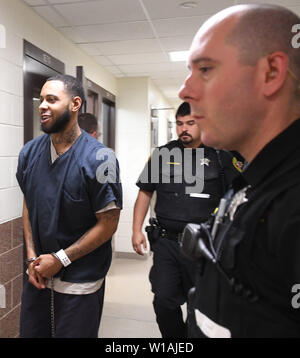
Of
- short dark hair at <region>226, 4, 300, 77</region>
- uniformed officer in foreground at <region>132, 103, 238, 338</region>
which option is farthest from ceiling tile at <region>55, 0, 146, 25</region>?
short dark hair at <region>226, 4, 300, 77</region>

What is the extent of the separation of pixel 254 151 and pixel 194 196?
1349 mm

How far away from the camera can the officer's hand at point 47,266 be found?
4.72 feet

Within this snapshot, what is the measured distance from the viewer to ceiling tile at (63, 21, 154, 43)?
267 centimetres

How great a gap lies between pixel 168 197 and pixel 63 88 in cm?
93

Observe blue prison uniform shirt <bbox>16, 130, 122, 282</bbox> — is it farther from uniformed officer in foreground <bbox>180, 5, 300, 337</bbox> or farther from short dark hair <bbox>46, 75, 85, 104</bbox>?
uniformed officer in foreground <bbox>180, 5, 300, 337</bbox>

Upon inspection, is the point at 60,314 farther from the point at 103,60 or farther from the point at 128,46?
the point at 103,60

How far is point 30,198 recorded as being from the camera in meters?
1.54

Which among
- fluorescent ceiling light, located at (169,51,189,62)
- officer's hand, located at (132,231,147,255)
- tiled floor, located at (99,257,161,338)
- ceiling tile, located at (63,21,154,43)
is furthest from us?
fluorescent ceiling light, located at (169,51,189,62)

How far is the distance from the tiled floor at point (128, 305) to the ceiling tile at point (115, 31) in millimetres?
2480

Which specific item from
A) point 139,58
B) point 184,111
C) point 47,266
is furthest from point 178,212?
point 139,58

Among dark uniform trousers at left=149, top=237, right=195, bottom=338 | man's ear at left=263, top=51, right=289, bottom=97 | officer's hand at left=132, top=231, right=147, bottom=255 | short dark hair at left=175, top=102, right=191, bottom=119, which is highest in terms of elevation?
short dark hair at left=175, top=102, right=191, bottom=119
